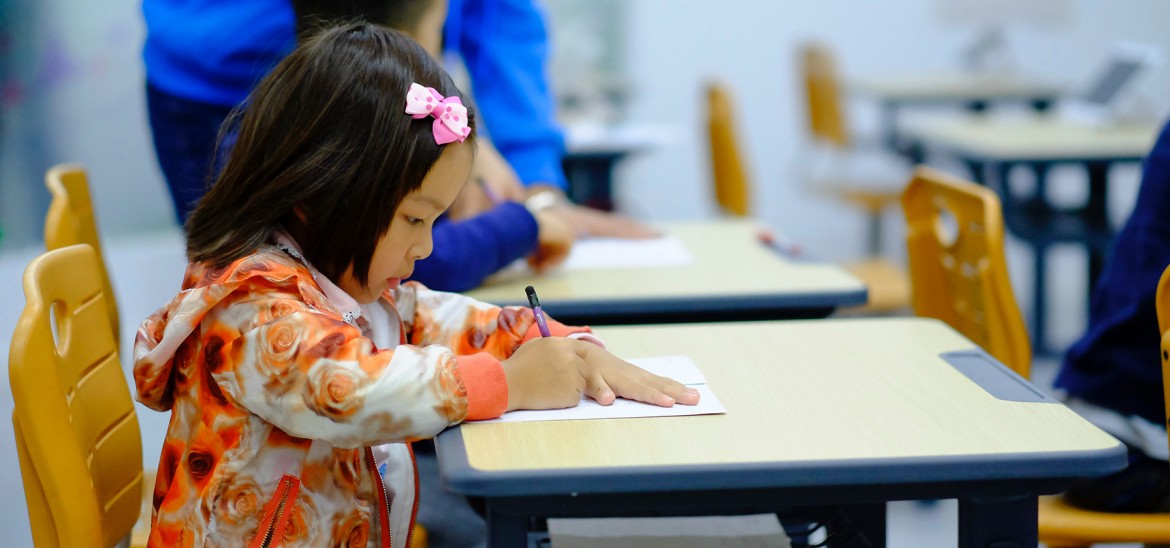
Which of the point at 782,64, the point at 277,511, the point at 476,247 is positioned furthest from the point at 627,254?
the point at 782,64

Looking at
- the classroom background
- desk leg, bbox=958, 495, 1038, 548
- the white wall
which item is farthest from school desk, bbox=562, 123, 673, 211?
desk leg, bbox=958, 495, 1038, 548

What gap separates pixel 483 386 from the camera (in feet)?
3.21

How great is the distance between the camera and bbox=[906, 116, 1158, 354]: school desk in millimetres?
3266

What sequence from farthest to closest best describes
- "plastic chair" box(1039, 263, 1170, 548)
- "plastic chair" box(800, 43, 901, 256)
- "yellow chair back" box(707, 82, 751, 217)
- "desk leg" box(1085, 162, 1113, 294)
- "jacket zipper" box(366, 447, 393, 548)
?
1. "plastic chair" box(800, 43, 901, 256)
2. "desk leg" box(1085, 162, 1113, 294)
3. "yellow chair back" box(707, 82, 751, 217)
4. "plastic chair" box(1039, 263, 1170, 548)
5. "jacket zipper" box(366, 447, 393, 548)

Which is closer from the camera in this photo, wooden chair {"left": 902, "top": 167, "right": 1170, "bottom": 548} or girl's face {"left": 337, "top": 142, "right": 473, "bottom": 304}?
girl's face {"left": 337, "top": 142, "right": 473, "bottom": 304}

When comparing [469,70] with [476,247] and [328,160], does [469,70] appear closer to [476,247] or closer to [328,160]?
[476,247]

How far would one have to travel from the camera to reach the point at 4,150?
350cm

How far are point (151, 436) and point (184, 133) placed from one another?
4.15 ft

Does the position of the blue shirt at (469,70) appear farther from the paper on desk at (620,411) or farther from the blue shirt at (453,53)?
the paper on desk at (620,411)

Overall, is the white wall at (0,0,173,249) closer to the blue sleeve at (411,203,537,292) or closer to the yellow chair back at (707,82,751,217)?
the yellow chair back at (707,82,751,217)

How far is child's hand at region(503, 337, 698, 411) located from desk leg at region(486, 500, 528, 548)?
13 centimetres

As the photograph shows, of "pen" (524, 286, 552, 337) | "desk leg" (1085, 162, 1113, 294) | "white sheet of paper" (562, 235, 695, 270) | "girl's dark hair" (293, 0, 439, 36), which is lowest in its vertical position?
"desk leg" (1085, 162, 1113, 294)

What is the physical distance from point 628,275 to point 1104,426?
648 millimetres

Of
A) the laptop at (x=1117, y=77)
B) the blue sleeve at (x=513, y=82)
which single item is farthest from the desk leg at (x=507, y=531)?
the laptop at (x=1117, y=77)
